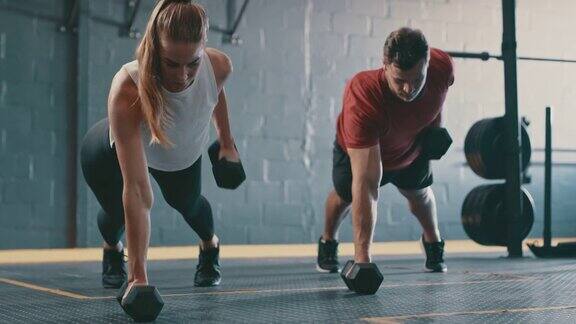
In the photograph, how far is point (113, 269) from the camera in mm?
2797

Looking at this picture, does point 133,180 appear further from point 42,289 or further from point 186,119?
point 42,289

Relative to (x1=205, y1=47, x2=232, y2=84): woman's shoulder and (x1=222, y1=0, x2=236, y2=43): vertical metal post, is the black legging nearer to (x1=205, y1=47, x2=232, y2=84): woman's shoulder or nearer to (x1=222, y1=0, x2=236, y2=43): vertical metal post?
(x1=205, y1=47, x2=232, y2=84): woman's shoulder

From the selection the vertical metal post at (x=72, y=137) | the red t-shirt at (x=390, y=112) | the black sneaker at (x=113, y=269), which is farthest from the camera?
the vertical metal post at (x=72, y=137)

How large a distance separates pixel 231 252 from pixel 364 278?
2.75m

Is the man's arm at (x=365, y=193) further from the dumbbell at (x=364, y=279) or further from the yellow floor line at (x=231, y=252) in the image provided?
the yellow floor line at (x=231, y=252)

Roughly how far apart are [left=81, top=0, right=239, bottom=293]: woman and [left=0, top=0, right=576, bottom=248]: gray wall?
256 cm

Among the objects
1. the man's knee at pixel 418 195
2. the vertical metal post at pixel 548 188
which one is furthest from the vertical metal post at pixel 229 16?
the man's knee at pixel 418 195

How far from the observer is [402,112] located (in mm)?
2805

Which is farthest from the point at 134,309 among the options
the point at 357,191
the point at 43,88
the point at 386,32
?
the point at 386,32

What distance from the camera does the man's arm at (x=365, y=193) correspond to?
2.58m

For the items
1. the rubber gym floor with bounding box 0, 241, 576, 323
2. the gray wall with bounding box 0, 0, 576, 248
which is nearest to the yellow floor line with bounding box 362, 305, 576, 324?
the rubber gym floor with bounding box 0, 241, 576, 323

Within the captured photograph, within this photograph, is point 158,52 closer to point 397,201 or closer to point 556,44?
point 397,201

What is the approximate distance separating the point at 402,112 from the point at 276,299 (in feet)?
2.78

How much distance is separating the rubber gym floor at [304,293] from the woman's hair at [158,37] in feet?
1.82
